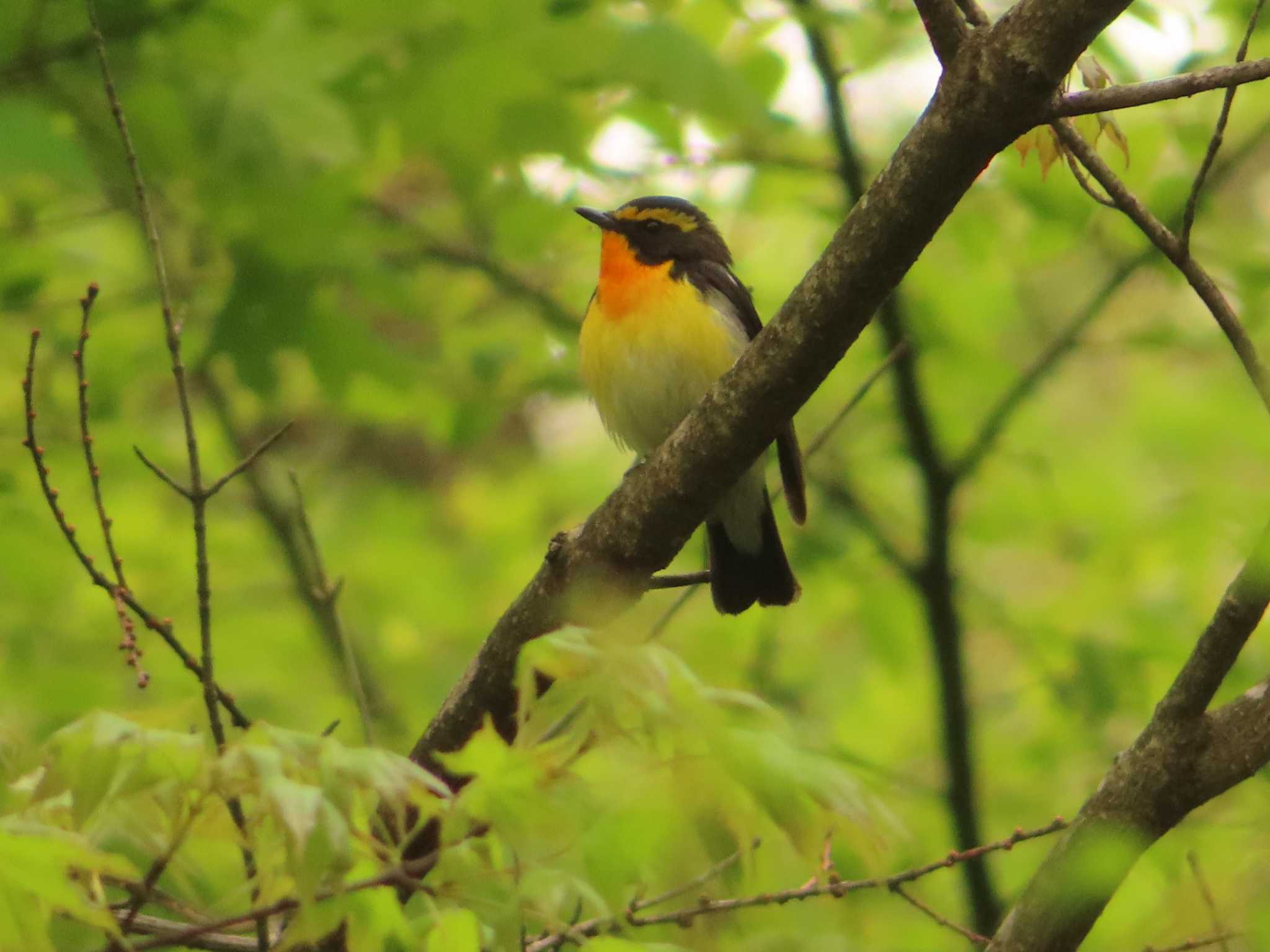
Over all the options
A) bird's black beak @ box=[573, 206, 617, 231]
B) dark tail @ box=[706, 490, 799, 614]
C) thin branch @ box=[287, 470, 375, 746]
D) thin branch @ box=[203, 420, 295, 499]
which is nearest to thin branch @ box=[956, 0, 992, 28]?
thin branch @ box=[203, 420, 295, 499]

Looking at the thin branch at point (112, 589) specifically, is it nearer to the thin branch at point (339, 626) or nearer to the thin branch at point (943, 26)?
the thin branch at point (339, 626)

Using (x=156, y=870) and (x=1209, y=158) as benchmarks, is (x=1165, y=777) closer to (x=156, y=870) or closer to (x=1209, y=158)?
(x=1209, y=158)

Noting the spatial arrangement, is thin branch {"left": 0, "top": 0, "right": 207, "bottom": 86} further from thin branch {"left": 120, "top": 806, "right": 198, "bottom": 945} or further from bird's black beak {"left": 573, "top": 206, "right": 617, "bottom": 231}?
thin branch {"left": 120, "top": 806, "right": 198, "bottom": 945}

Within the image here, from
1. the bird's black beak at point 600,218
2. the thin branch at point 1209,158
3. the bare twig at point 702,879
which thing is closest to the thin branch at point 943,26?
the thin branch at point 1209,158

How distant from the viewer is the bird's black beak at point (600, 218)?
229 inches

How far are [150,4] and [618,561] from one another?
2497mm

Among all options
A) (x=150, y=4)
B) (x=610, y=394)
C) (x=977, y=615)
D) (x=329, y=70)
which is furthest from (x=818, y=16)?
(x=977, y=615)

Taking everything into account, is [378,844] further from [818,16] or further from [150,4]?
[818,16]

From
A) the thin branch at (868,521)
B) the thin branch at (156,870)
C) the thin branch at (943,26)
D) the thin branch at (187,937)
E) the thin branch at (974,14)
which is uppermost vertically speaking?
the thin branch at (868,521)

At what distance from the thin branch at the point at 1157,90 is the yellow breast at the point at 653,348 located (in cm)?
284

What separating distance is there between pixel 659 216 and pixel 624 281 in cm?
54

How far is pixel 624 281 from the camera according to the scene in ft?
18.3

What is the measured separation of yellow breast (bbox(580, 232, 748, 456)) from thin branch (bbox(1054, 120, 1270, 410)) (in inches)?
98.7

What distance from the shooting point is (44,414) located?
612 cm
